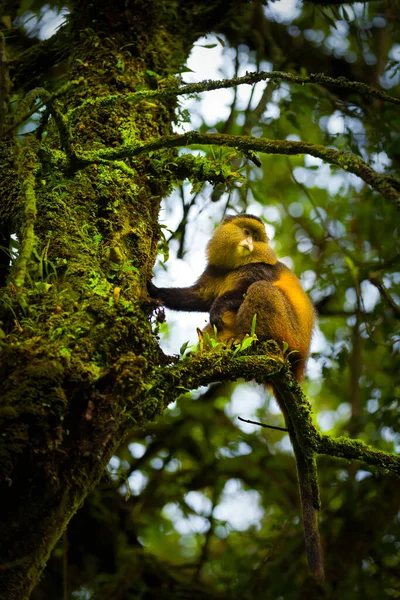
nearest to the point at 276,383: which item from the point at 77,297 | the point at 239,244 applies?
the point at 77,297

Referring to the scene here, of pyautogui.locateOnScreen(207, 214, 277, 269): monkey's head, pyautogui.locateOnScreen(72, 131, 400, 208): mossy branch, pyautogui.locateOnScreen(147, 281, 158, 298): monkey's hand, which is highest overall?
pyautogui.locateOnScreen(207, 214, 277, 269): monkey's head

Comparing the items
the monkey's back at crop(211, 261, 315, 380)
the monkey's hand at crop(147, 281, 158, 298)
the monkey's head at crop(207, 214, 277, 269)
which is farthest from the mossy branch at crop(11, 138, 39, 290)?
the monkey's head at crop(207, 214, 277, 269)

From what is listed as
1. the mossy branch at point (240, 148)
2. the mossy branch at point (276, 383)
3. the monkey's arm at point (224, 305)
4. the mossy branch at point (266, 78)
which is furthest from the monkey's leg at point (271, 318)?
the mossy branch at point (266, 78)

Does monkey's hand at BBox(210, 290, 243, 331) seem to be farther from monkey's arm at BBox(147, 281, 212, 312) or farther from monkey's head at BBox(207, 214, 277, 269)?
monkey's head at BBox(207, 214, 277, 269)

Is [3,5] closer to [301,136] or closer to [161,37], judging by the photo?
[161,37]

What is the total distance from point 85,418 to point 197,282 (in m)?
2.91

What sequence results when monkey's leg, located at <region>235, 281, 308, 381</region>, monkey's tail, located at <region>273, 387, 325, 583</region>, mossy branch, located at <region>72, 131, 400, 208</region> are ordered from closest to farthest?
mossy branch, located at <region>72, 131, 400, 208</region> → monkey's tail, located at <region>273, 387, 325, 583</region> → monkey's leg, located at <region>235, 281, 308, 381</region>

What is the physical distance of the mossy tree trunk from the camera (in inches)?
86.2

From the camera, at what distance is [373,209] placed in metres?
6.04

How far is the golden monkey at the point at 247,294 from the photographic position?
4.38 meters

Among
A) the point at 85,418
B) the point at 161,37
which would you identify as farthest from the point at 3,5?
the point at 85,418

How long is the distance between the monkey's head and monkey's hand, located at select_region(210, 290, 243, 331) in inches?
22.3

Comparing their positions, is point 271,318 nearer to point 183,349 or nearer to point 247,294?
point 247,294

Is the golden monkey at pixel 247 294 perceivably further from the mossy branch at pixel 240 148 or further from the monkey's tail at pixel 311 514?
the mossy branch at pixel 240 148
